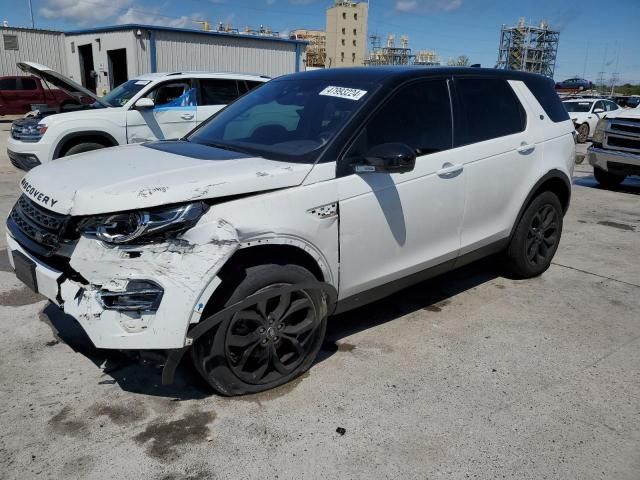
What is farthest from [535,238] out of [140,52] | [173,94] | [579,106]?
[140,52]

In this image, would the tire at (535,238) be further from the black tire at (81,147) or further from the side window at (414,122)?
the black tire at (81,147)

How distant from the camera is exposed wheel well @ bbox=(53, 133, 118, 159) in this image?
823 cm

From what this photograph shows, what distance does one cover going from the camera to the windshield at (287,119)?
3.30 meters

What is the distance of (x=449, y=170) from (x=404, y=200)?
512 millimetres

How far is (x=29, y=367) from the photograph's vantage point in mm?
3344

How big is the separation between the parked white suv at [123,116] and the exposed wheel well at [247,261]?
640 centimetres

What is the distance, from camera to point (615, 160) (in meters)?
9.95

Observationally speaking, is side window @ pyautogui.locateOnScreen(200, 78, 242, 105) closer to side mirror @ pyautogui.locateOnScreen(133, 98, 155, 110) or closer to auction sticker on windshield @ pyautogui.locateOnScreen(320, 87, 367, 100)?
side mirror @ pyautogui.locateOnScreen(133, 98, 155, 110)

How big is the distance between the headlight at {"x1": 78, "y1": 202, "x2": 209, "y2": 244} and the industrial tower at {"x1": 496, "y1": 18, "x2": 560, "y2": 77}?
109 meters

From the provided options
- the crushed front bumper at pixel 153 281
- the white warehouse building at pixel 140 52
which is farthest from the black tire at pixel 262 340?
the white warehouse building at pixel 140 52

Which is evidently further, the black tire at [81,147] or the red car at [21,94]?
the red car at [21,94]

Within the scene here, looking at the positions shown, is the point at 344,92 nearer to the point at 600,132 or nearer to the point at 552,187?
the point at 552,187

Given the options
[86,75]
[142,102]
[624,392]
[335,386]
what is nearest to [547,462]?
[624,392]

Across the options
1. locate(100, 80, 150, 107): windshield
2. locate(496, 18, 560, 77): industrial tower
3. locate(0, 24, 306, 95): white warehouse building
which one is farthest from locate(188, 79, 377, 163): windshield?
locate(496, 18, 560, 77): industrial tower
